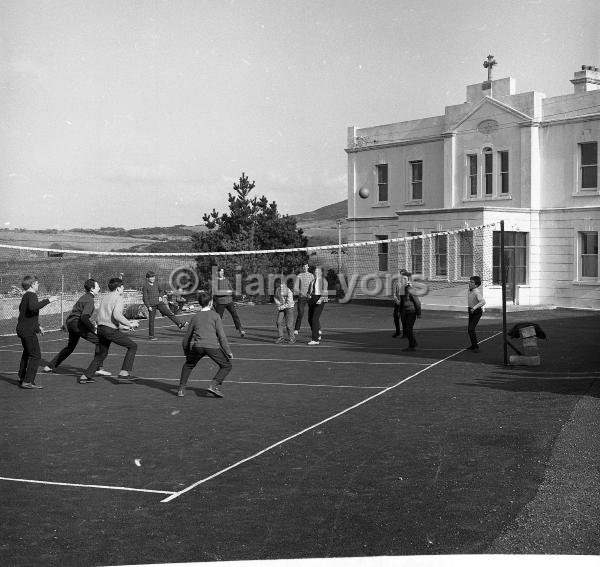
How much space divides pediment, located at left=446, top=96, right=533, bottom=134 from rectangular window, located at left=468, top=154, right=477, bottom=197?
1276 millimetres

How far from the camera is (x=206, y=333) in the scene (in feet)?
48.0

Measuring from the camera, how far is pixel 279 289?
2269cm

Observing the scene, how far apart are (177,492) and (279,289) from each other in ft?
45.8

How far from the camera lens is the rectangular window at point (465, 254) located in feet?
119

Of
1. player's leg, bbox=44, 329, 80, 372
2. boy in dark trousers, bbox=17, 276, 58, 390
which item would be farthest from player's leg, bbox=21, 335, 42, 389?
player's leg, bbox=44, 329, 80, 372

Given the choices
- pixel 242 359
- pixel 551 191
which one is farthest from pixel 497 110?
pixel 242 359

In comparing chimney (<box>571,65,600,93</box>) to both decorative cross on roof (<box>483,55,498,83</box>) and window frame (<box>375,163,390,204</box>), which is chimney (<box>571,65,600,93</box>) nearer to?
decorative cross on roof (<box>483,55,498,83</box>)

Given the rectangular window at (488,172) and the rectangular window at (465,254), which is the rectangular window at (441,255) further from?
the rectangular window at (488,172)

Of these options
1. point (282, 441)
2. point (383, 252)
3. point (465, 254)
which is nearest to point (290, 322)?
point (282, 441)

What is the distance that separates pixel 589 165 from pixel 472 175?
5385mm

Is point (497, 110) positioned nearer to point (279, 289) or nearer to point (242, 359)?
point (279, 289)

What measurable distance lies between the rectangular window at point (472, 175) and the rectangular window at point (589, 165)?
4.87 meters

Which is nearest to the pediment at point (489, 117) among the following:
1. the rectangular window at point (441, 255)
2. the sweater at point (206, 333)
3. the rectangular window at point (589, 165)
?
the rectangular window at point (589, 165)

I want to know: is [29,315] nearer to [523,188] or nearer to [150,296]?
[150,296]
